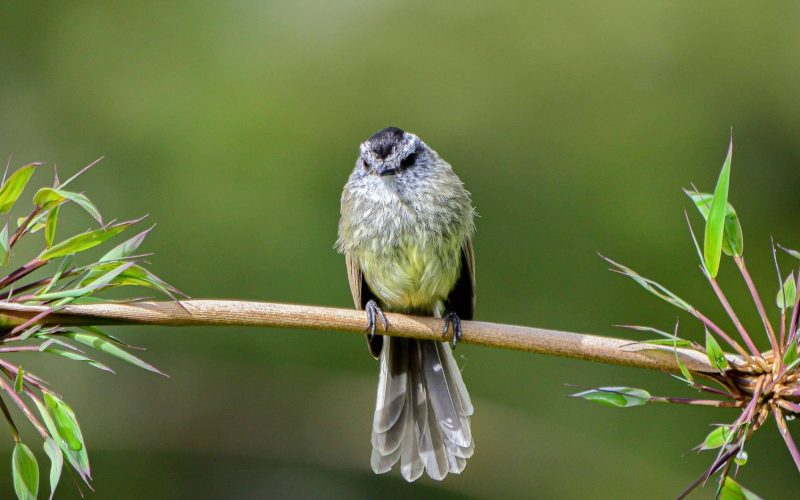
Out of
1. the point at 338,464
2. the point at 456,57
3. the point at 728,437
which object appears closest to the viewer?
the point at 728,437

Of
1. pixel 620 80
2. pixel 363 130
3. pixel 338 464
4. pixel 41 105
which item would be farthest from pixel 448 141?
pixel 41 105

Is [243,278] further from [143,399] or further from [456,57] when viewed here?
[456,57]

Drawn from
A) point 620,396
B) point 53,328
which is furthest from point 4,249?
point 620,396

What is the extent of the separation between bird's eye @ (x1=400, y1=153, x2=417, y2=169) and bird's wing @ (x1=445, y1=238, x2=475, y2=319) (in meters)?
0.43

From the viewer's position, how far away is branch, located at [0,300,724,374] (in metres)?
1.96

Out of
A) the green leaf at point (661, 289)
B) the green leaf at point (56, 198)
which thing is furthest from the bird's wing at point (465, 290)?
the green leaf at point (56, 198)

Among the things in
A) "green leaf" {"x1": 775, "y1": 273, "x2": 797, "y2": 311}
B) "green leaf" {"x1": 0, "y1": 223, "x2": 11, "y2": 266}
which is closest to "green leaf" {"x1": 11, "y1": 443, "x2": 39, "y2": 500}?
"green leaf" {"x1": 0, "y1": 223, "x2": 11, "y2": 266}

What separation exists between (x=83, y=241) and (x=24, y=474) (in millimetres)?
502

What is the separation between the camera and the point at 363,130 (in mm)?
6445

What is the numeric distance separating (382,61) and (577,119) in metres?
1.43

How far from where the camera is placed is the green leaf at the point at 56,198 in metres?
2.00

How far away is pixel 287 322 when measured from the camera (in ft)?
6.89

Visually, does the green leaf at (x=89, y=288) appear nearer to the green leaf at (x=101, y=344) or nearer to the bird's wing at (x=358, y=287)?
the green leaf at (x=101, y=344)

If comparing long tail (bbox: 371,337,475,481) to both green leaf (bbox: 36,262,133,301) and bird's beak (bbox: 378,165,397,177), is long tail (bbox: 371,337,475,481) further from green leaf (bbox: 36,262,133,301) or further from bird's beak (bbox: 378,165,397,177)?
green leaf (bbox: 36,262,133,301)
